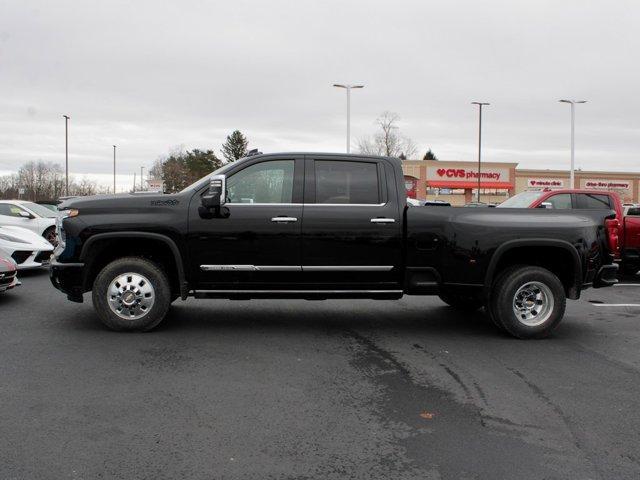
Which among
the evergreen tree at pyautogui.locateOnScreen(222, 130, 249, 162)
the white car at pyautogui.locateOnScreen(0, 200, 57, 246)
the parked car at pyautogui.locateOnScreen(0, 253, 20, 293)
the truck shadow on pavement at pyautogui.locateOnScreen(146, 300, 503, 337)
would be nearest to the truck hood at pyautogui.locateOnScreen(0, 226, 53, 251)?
the parked car at pyautogui.locateOnScreen(0, 253, 20, 293)

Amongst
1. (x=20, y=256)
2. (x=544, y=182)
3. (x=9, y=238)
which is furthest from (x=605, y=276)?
(x=544, y=182)

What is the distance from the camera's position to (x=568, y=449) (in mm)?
3756

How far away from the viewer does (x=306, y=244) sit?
261 inches

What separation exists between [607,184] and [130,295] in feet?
207

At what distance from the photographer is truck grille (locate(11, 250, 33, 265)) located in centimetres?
1127

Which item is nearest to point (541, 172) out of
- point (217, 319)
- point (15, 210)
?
point (15, 210)

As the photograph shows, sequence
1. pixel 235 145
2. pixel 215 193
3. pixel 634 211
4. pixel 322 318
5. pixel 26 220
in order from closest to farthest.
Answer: pixel 215 193 → pixel 322 318 → pixel 634 211 → pixel 26 220 → pixel 235 145

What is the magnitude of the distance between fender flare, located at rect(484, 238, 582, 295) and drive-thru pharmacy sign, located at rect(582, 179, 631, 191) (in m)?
58.6

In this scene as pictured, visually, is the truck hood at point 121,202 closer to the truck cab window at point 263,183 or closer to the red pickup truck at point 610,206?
the truck cab window at point 263,183

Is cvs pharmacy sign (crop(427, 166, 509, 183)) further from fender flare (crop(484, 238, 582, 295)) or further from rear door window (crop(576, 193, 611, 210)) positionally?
fender flare (crop(484, 238, 582, 295))

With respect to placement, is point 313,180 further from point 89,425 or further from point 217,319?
point 89,425

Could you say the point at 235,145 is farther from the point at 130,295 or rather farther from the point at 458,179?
the point at 130,295

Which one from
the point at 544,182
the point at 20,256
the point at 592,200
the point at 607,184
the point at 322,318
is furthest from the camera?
the point at 607,184

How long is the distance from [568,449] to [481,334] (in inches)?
131
